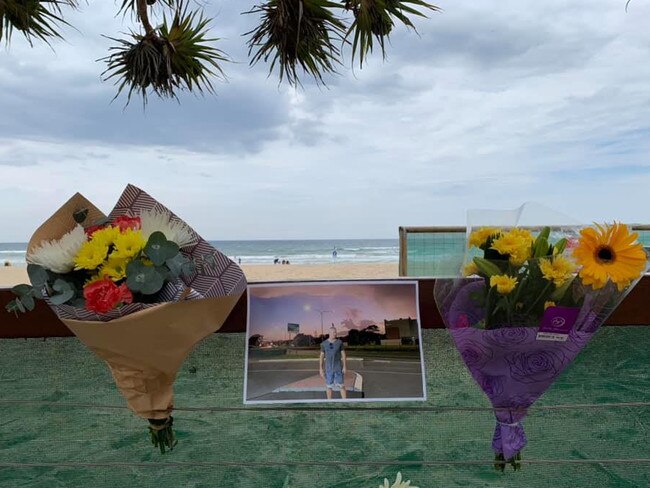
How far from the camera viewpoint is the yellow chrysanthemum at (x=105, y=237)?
0.76 meters

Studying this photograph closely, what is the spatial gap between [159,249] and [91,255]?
8 cm

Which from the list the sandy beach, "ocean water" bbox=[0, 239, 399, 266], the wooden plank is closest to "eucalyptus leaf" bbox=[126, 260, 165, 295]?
the wooden plank

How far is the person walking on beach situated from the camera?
113cm

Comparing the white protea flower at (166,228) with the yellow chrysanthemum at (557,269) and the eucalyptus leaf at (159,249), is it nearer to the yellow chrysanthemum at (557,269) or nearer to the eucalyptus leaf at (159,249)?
the eucalyptus leaf at (159,249)

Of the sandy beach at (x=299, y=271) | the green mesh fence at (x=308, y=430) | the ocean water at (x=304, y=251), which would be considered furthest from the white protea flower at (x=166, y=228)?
the ocean water at (x=304, y=251)

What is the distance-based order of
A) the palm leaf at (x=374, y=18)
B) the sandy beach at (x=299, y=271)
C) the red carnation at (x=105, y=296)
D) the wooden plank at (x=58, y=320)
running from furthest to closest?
the sandy beach at (x=299, y=271), the palm leaf at (x=374, y=18), the wooden plank at (x=58, y=320), the red carnation at (x=105, y=296)

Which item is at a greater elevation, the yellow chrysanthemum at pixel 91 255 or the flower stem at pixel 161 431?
the yellow chrysanthemum at pixel 91 255

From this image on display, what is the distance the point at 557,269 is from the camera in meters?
0.77

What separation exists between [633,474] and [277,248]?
18.0 metres

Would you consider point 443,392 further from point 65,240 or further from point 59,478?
point 65,240

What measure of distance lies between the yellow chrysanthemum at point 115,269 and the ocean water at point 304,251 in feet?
38.6

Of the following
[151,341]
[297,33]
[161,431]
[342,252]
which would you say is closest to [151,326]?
[151,341]

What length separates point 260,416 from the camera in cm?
123

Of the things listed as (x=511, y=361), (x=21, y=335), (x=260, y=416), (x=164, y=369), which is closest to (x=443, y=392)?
(x=260, y=416)
